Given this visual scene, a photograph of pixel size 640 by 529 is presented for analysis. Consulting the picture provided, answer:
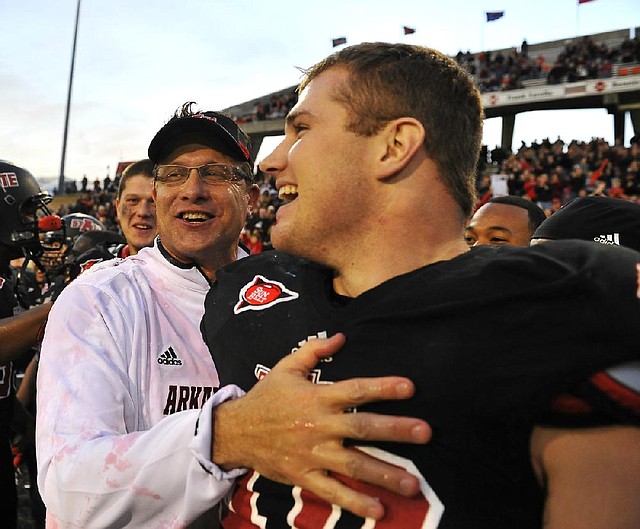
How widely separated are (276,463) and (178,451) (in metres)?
0.23

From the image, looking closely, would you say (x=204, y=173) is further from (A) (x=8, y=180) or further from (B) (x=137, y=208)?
(B) (x=137, y=208)

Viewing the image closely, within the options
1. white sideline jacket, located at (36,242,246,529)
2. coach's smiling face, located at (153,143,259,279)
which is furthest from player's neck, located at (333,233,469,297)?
coach's smiling face, located at (153,143,259,279)

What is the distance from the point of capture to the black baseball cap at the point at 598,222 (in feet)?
7.83

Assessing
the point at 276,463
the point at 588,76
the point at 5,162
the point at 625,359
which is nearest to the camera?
the point at 625,359

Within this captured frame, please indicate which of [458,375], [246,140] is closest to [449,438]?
[458,375]

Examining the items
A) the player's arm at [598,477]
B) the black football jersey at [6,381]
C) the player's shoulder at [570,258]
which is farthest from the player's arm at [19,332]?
the player's arm at [598,477]

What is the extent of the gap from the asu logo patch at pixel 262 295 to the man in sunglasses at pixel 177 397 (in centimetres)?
19

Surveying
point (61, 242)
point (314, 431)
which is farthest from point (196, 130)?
point (61, 242)

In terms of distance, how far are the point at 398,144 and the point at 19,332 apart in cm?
233

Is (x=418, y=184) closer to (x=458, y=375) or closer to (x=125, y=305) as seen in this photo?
(x=458, y=375)

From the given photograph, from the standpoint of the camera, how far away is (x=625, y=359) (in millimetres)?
977

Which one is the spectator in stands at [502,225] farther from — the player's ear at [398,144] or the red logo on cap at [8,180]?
the red logo on cap at [8,180]

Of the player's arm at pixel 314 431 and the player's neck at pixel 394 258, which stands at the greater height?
the player's neck at pixel 394 258

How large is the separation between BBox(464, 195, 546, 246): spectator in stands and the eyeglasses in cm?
179
